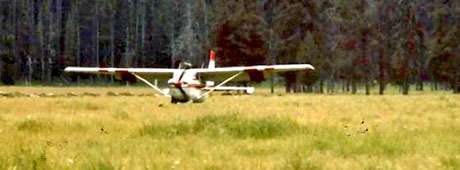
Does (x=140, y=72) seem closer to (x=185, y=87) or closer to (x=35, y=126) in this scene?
(x=185, y=87)

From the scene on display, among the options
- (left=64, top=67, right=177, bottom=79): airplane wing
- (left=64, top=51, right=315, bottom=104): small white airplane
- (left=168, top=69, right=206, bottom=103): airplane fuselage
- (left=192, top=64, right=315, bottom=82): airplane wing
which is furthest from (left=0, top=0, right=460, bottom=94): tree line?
(left=168, top=69, right=206, bottom=103): airplane fuselage

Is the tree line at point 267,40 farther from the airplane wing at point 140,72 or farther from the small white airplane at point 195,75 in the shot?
the airplane wing at point 140,72

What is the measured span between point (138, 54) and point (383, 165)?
4373 inches

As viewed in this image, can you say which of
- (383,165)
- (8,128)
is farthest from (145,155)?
(8,128)

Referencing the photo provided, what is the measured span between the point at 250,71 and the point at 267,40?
45.1 m

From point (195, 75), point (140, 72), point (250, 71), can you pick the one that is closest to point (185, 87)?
point (195, 75)

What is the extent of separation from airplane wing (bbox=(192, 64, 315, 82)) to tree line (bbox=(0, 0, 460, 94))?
3340 centimetres

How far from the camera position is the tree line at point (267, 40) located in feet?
277

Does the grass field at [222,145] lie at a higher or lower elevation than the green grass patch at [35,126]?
higher

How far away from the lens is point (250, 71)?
43.1m

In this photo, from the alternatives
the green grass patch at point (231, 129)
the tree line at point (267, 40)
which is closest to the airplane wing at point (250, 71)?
the green grass patch at point (231, 129)

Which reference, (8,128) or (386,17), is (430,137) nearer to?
(8,128)

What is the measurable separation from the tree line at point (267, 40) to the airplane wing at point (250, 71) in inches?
1315

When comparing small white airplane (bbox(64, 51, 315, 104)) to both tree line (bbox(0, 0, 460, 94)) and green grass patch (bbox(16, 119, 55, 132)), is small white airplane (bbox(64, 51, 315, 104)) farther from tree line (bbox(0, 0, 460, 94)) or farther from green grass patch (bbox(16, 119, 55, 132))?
tree line (bbox(0, 0, 460, 94))
